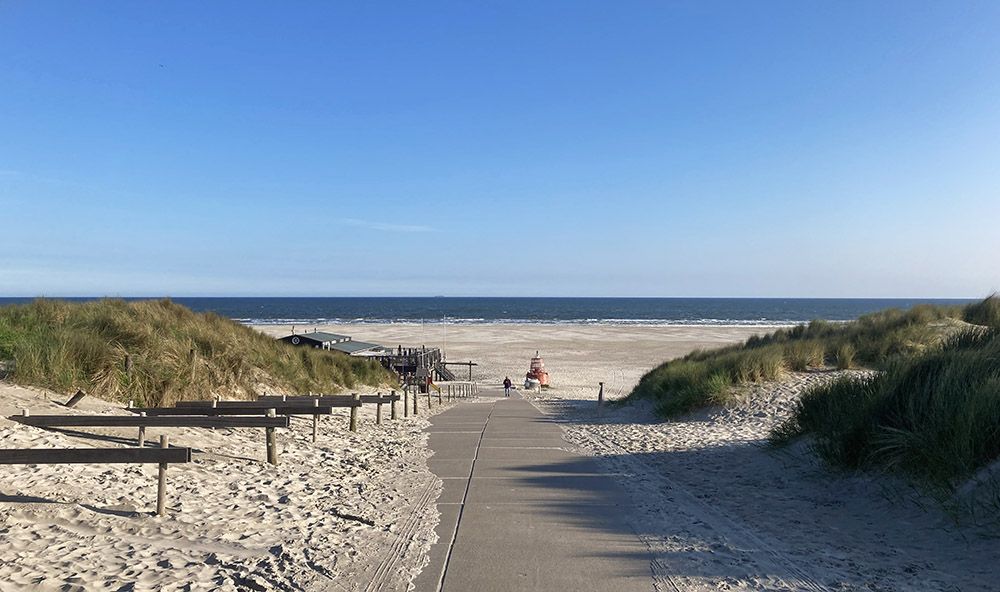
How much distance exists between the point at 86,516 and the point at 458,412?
47.2ft

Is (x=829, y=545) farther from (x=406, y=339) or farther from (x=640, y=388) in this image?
(x=406, y=339)

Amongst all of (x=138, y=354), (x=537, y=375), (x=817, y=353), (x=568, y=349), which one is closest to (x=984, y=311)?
(x=817, y=353)

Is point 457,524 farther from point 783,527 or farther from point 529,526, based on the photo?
point 783,527

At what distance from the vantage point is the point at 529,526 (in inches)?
267

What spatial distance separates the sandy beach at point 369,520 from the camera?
553 centimetres

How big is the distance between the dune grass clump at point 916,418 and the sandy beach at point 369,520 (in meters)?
0.39

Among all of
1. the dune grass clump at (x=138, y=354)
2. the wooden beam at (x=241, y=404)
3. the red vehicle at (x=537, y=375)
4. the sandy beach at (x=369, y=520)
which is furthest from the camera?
the red vehicle at (x=537, y=375)

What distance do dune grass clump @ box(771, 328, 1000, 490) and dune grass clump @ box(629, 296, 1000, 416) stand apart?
622 centimetres

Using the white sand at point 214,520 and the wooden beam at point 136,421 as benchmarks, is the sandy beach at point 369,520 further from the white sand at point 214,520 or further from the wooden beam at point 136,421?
the wooden beam at point 136,421

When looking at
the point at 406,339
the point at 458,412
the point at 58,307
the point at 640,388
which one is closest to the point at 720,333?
the point at 406,339

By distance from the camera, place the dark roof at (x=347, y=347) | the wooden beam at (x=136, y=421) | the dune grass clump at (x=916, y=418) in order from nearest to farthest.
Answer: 1. the dune grass clump at (x=916, y=418)
2. the wooden beam at (x=136, y=421)
3. the dark roof at (x=347, y=347)

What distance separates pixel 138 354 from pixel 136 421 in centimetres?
558

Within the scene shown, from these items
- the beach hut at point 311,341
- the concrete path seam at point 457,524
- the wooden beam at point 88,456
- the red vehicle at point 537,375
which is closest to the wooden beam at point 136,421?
the wooden beam at point 88,456

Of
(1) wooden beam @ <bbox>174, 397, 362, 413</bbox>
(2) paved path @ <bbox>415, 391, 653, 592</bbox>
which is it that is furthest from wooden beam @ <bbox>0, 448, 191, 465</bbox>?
(1) wooden beam @ <bbox>174, 397, 362, 413</bbox>
